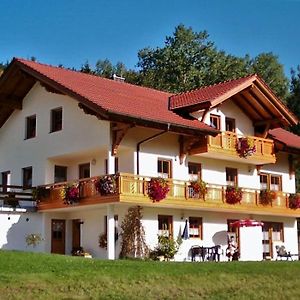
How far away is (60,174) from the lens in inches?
1272

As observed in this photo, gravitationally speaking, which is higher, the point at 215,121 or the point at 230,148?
the point at 215,121

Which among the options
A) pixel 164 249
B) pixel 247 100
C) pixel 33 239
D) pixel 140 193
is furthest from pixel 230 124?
pixel 33 239

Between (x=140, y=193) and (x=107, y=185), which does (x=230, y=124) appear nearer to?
(x=140, y=193)

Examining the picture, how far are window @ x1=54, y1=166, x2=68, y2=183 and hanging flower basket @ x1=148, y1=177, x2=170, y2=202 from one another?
20.1 feet

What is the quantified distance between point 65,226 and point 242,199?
8522 mm

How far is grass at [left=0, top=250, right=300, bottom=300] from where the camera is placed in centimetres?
1773

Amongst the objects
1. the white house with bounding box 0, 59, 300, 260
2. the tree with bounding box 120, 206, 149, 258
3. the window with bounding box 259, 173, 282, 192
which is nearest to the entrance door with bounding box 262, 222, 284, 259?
the white house with bounding box 0, 59, 300, 260

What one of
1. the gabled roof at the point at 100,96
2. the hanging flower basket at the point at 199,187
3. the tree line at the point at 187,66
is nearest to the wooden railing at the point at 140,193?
the hanging flower basket at the point at 199,187

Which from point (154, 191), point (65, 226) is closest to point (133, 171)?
point (154, 191)

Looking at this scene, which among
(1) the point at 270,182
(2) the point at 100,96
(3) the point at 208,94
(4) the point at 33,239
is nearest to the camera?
(2) the point at 100,96

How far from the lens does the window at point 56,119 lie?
3187 centimetres

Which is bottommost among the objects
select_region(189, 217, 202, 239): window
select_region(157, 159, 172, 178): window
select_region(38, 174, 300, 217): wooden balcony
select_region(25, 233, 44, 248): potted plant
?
select_region(25, 233, 44, 248): potted plant

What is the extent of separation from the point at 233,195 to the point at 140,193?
596cm

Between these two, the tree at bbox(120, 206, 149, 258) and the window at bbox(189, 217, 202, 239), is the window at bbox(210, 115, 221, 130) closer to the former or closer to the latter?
the window at bbox(189, 217, 202, 239)
